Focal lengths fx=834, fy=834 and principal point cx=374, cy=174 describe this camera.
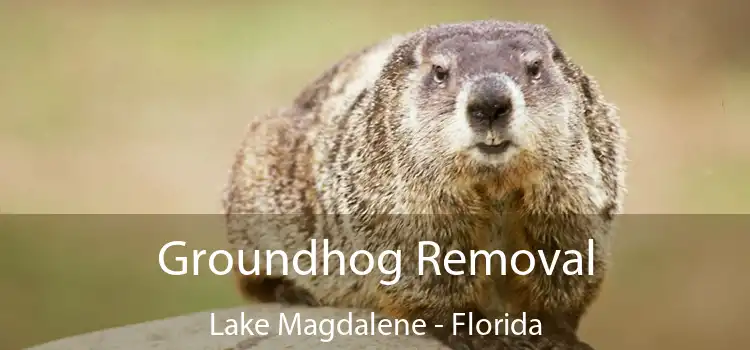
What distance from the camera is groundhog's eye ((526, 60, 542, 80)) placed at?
5.67ft

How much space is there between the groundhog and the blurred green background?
18 centimetres

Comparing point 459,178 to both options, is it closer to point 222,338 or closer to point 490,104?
point 490,104

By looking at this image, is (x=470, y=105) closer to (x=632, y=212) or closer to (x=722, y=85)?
(x=632, y=212)

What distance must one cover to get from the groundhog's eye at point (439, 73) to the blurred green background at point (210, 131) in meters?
0.41

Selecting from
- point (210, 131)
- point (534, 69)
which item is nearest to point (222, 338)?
point (210, 131)

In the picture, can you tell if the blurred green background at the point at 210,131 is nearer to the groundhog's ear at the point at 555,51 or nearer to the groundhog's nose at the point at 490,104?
the groundhog's ear at the point at 555,51

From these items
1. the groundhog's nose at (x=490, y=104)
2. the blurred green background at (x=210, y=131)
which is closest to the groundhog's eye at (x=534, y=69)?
the groundhog's nose at (x=490, y=104)

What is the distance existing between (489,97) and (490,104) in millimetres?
14

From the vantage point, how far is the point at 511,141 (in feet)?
5.41

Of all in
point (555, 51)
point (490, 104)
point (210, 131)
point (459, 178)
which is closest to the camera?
point (490, 104)

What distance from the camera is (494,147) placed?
1.65 m

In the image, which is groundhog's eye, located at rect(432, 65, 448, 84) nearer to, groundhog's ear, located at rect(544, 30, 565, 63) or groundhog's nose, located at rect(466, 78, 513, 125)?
groundhog's nose, located at rect(466, 78, 513, 125)

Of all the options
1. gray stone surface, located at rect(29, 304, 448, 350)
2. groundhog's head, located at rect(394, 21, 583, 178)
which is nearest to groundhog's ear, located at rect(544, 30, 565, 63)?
groundhog's head, located at rect(394, 21, 583, 178)

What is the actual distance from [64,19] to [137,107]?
314mm
